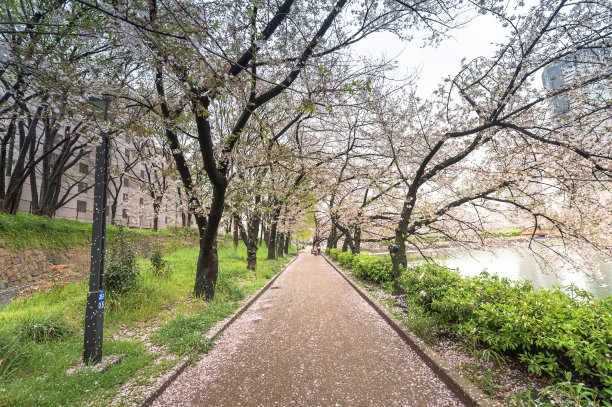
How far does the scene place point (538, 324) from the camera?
3002 millimetres

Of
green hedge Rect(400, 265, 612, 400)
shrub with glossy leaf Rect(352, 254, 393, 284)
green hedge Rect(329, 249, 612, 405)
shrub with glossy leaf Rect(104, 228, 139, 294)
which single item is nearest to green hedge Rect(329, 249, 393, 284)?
shrub with glossy leaf Rect(352, 254, 393, 284)

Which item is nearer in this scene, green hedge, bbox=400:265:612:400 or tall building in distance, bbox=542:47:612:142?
green hedge, bbox=400:265:612:400

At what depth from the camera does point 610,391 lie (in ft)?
7.04

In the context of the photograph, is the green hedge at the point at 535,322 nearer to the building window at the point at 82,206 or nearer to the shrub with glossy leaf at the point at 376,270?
the shrub with glossy leaf at the point at 376,270

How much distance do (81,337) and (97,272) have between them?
5.70 ft

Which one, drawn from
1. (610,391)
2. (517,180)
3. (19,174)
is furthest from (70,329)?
(19,174)

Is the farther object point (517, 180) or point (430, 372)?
point (517, 180)

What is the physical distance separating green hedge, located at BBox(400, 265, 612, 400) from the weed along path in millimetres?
1007

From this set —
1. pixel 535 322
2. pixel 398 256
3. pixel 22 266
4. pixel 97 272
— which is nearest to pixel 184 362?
pixel 97 272

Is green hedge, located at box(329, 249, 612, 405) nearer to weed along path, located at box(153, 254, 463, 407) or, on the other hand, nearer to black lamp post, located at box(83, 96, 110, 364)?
weed along path, located at box(153, 254, 463, 407)

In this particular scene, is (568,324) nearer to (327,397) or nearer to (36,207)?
(327,397)

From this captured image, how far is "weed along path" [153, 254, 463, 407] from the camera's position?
3.00m

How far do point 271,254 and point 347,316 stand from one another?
13.8 metres

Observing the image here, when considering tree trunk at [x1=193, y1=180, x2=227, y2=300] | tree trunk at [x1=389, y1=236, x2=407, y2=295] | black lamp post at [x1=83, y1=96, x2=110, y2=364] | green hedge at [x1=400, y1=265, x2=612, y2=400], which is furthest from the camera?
tree trunk at [x1=389, y1=236, x2=407, y2=295]
